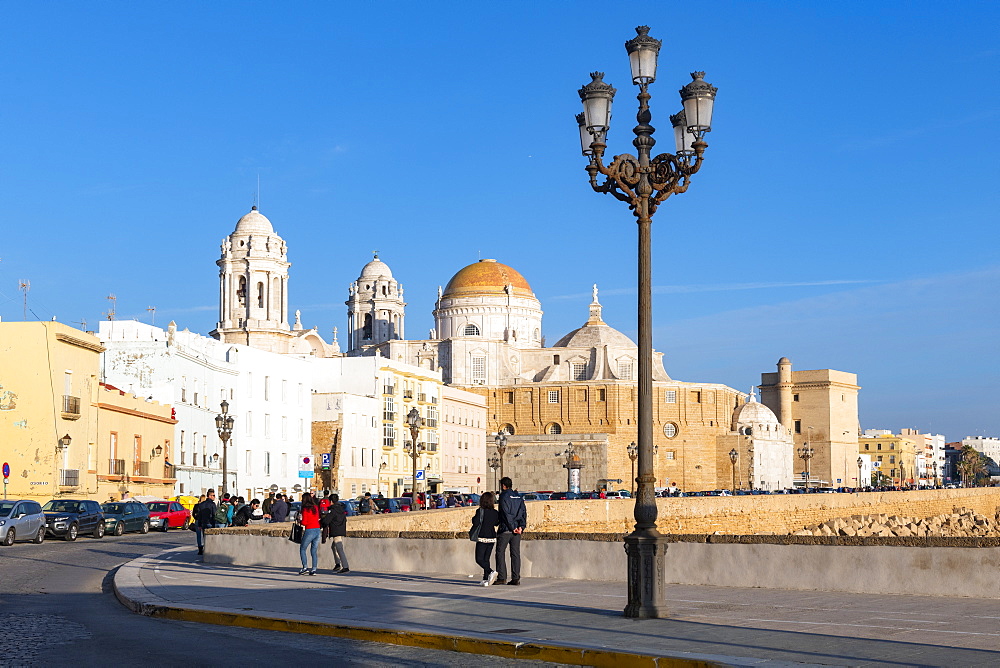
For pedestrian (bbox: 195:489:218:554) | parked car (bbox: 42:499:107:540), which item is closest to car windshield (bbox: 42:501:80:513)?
parked car (bbox: 42:499:107:540)

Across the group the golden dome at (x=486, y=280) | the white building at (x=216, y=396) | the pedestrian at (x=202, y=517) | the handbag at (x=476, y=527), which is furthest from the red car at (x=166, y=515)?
the golden dome at (x=486, y=280)

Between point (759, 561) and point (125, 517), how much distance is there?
2790 cm

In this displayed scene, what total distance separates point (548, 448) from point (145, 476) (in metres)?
58.1

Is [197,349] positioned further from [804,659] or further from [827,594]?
[804,659]

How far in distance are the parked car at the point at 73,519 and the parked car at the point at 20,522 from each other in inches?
44.1

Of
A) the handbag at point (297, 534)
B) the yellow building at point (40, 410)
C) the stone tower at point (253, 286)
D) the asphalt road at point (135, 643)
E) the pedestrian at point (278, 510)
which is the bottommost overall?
the asphalt road at point (135, 643)

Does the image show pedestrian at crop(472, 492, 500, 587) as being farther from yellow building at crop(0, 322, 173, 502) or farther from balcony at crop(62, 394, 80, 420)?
balcony at crop(62, 394, 80, 420)

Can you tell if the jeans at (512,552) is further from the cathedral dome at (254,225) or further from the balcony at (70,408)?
Answer: the cathedral dome at (254,225)

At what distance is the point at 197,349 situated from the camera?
2361 inches

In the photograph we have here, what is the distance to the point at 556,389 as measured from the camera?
112 m

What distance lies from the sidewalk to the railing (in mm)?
27036

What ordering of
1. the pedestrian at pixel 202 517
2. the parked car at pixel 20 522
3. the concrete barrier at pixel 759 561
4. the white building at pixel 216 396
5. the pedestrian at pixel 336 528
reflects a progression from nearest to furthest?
the concrete barrier at pixel 759 561 → the pedestrian at pixel 336 528 → the pedestrian at pixel 202 517 → the parked car at pixel 20 522 → the white building at pixel 216 396

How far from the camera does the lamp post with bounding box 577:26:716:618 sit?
42.7 ft

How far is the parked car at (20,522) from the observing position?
1230 inches
